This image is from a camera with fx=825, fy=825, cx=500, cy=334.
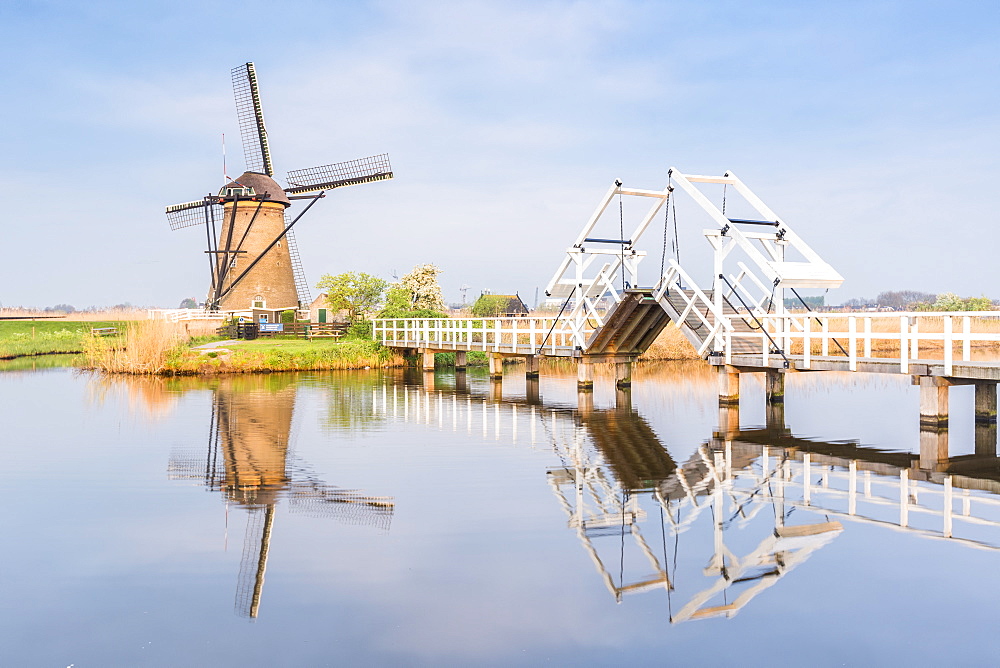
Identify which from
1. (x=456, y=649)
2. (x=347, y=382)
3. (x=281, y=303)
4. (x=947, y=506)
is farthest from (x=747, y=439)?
(x=281, y=303)

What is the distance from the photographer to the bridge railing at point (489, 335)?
24781mm

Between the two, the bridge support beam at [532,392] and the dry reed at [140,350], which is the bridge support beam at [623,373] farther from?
the dry reed at [140,350]

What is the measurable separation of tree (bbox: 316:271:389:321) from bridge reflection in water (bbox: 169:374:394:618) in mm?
23670

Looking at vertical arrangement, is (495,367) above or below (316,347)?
below

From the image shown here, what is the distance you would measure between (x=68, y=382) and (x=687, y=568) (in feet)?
86.4

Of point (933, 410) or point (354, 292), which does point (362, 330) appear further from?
point (933, 410)

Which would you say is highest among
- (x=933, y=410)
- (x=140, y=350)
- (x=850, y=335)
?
(x=850, y=335)

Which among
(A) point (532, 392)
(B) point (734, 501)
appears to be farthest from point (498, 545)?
(A) point (532, 392)

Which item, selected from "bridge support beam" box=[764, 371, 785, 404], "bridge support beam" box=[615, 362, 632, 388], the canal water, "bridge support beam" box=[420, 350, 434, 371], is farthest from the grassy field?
"bridge support beam" box=[764, 371, 785, 404]

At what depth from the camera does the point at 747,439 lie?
598 inches

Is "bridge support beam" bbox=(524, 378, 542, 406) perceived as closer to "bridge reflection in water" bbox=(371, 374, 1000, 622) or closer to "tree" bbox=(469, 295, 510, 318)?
"bridge reflection in water" bbox=(371, 374, 1000, 622)

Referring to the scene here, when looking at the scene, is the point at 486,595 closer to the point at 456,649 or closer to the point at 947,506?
the point at 456,649

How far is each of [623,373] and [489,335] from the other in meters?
15.3

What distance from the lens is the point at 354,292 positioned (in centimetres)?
4375
